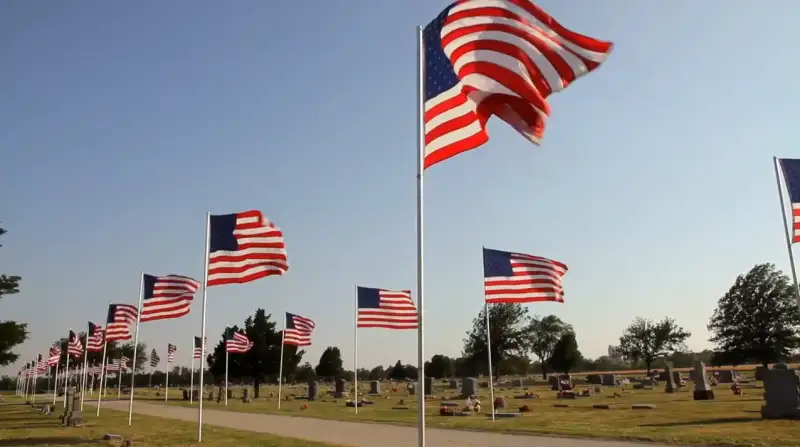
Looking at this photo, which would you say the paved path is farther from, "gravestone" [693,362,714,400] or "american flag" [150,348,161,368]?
"american flag" [150,348,161,368]

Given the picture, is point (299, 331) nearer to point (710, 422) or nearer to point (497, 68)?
point (710, 422)

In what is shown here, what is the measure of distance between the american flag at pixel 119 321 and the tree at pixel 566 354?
73.0m

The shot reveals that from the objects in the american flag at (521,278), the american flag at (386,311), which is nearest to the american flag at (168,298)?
the american flag at (386,311)

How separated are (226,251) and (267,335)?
145 feet

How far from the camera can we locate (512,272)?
21250mm

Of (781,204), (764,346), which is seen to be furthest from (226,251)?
(764,346)

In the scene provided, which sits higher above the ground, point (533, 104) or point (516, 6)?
point (516, 6)

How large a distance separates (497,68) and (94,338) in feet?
101

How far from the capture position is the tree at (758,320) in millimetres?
66875

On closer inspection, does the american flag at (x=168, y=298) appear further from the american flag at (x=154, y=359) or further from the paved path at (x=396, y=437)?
the american flag at (x=154, y=359)

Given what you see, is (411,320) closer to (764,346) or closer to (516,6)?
(516,6)

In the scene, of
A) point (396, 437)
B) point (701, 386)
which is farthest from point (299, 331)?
point (701, 386)

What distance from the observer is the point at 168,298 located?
21781 mm

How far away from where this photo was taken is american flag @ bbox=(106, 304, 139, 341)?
89.8ft
